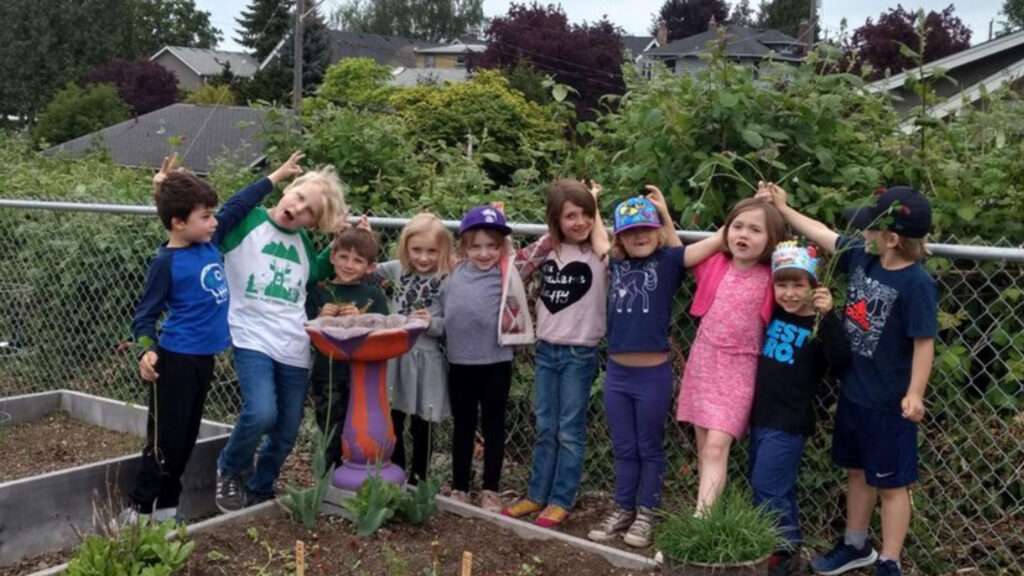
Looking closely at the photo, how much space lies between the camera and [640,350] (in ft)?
13.9

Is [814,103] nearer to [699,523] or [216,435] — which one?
[699,523]

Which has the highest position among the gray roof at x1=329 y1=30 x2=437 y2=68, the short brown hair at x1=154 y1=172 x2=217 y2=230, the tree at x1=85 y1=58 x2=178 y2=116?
the gray roof at x1=329 y1=30 x2=437 y2=68

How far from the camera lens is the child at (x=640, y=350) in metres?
4.20

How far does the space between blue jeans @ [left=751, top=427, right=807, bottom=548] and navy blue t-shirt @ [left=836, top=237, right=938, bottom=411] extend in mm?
295

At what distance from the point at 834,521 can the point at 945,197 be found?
4.44ft

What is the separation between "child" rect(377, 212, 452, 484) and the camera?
15.3ft

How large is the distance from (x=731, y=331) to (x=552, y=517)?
1.15 metres

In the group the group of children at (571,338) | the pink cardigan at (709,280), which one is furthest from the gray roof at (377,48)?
the pink cardigan at (709,280)

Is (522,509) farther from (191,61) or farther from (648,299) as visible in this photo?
(191,61)

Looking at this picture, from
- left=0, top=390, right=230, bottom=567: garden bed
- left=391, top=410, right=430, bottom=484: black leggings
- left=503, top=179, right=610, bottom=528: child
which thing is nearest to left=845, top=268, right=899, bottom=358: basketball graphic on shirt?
left=503, top=179, right=610, bottom=528: child

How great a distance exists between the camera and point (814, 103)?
4301 millimetres

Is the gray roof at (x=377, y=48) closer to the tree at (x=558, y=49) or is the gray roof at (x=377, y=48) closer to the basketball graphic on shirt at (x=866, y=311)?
the tree at (x=558, y=49)

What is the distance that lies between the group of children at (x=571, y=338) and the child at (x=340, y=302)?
10 mm

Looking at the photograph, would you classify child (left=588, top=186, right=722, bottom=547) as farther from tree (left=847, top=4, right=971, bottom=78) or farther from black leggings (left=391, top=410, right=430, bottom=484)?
tree (left=847, top=4, right=971, bottom=78)
